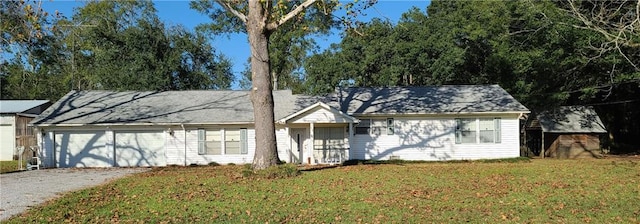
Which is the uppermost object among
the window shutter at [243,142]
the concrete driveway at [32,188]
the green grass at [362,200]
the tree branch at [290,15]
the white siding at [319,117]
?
the tree branch at [290,15]

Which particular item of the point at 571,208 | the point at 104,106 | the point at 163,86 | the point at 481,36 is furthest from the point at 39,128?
the point at 481,36

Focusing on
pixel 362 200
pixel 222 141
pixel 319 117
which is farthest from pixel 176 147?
pixel 362 200

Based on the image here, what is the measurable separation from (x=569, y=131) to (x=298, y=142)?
47.6ft

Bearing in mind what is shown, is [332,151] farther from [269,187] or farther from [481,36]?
[481,36]

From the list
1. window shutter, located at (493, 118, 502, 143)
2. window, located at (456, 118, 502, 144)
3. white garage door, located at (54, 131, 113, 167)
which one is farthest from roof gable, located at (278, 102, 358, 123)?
white garage door, located at (54, 131, 113, 167)

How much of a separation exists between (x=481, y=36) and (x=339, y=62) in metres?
9.43

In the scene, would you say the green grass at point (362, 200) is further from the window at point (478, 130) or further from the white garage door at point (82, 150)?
the white garage door at point (82, 150)

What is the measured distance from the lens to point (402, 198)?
10719mm

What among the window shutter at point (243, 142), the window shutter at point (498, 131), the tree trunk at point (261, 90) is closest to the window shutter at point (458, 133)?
the window shutter at point (498, 131)

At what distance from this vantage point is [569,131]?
86.4 ft

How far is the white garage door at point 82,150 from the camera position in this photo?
23156 millimetres

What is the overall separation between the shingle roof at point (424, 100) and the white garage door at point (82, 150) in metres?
11.3

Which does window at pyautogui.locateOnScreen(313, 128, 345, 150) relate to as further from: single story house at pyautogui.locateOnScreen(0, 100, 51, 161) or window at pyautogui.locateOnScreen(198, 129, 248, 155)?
single story house at pyautogui.locateOnScreen(0, 100, 51, 161)

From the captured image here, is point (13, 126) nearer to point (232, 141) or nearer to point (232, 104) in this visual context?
point (232, 104)
